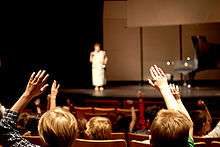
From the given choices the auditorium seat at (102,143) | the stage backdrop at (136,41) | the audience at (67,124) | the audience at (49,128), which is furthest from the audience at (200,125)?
the stage backdrop at (136,41)

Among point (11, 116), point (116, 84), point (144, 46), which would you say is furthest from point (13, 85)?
point (11, 116)

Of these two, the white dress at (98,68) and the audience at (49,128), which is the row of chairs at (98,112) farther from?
the white dress at (98,68)

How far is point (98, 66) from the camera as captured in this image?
419 inches

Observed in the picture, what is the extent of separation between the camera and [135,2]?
11.8 meters

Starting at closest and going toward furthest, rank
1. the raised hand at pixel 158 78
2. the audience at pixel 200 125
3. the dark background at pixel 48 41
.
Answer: the raised hand at pixel 158 78 < the audience at pixel 200 125 < the dark background at pixel 48 41

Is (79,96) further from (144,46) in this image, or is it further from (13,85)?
(144,46)

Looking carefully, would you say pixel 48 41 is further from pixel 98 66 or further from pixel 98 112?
pixel 98 112

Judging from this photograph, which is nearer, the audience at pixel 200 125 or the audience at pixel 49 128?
the audience at pixel 49 128

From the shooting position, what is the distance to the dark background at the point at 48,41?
33.4ft

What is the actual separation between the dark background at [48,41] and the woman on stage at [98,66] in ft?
3.05

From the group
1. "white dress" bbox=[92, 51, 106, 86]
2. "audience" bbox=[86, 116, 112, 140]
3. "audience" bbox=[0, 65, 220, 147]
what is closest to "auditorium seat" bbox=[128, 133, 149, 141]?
"audience" bbox=[86, 116, 112, 140]

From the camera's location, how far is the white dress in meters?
10.5

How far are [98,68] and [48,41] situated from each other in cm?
146

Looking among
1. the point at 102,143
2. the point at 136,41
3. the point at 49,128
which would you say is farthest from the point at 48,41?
the point at 49,128
